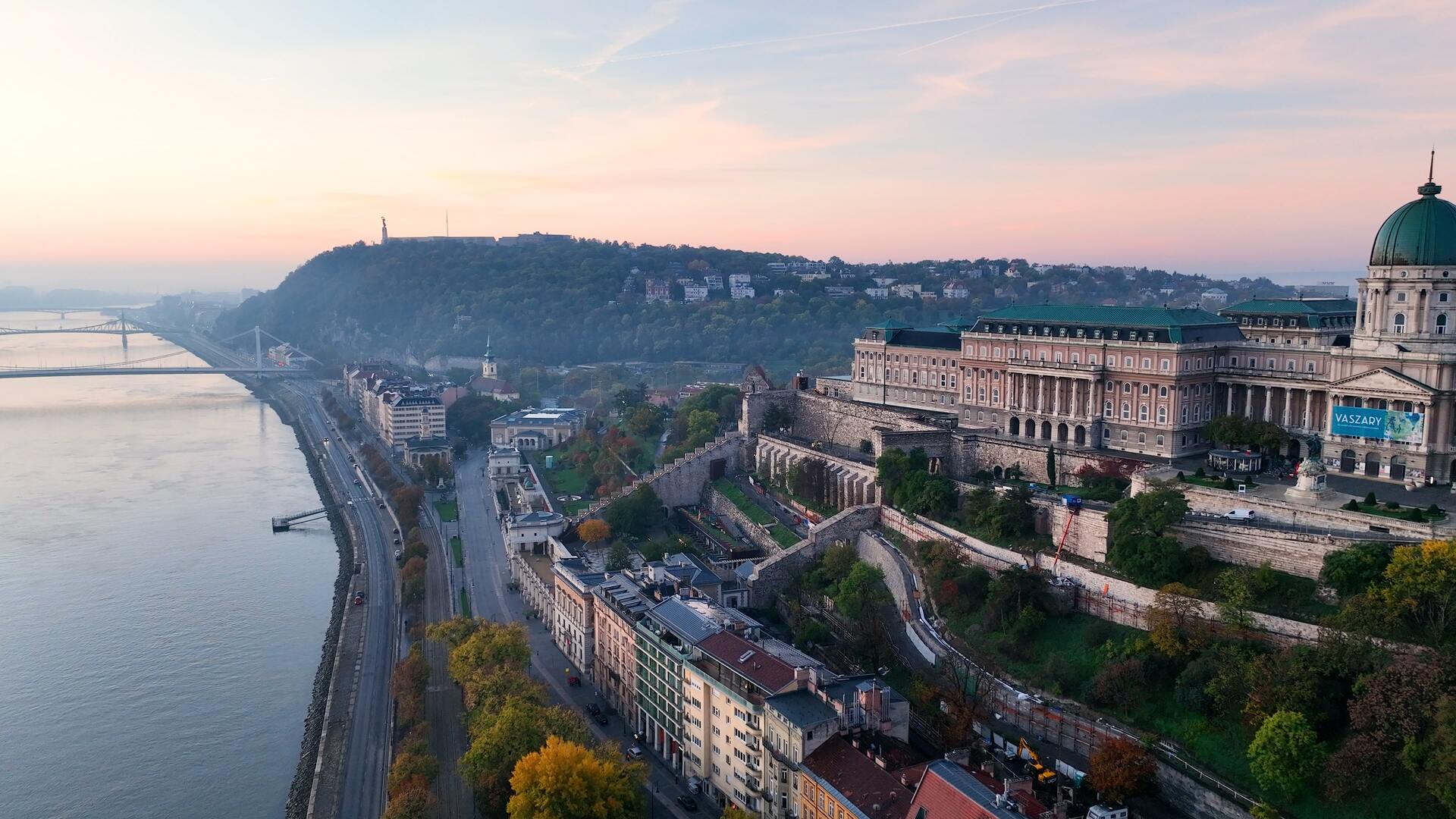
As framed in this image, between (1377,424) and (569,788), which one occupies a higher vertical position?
(1377,424)

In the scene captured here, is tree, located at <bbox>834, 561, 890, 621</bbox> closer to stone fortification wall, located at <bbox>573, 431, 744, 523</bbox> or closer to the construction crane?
the construction crane

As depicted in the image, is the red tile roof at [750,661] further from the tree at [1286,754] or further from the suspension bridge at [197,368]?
the suspension bridge at [197,368]

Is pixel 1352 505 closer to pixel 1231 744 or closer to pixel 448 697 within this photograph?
pixel 1231 744

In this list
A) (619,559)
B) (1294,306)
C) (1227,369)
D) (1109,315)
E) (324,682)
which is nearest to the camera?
(324,682)

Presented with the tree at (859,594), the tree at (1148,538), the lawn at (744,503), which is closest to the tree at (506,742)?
the tree at (859,594)

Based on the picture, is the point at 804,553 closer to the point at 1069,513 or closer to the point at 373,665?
the point at 1069,513

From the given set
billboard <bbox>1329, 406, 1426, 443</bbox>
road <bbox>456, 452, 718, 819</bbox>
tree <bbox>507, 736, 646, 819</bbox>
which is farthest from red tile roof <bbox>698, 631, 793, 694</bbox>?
billboard <bbox>1329, 406, 1426, 443</bbox>

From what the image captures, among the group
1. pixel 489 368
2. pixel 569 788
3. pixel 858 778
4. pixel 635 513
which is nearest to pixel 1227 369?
pixel 858 778
